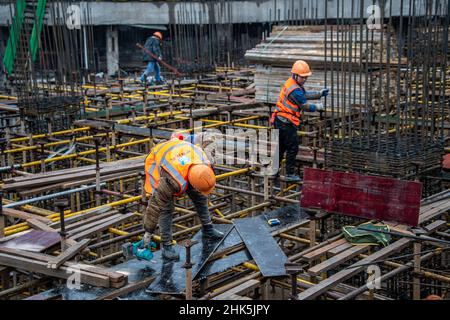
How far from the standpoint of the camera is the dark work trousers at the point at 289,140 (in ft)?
38.2

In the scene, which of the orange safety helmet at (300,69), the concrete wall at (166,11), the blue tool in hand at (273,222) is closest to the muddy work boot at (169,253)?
the blue tool in hand at (273,222)

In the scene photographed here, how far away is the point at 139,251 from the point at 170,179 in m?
0.97

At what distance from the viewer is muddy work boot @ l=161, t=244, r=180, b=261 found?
27.0 ft

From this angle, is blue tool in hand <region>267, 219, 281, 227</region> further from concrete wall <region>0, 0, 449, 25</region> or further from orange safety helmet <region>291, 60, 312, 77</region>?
concrete wall <region>0, 0, 449, 25</region>

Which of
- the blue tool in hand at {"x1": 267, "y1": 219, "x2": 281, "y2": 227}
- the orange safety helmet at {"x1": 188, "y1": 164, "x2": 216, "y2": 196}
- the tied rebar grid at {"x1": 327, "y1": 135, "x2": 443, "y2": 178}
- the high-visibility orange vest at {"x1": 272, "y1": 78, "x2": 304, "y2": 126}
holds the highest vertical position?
the high-visibility orange vest at {"x1": 272, "y1": 78, "x2": 304, "y2": 126}

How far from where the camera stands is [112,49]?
1166 inches

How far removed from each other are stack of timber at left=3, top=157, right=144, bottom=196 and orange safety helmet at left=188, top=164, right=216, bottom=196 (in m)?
3.05

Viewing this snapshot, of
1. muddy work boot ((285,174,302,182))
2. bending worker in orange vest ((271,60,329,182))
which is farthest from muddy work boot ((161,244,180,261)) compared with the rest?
bending worker in orange vest ((271,60,329,182))

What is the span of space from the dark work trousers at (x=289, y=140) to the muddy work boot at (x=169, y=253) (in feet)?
12.9

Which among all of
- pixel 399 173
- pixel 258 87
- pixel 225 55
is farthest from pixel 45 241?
pixel 225 55

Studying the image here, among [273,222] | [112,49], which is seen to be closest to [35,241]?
[273,222]
